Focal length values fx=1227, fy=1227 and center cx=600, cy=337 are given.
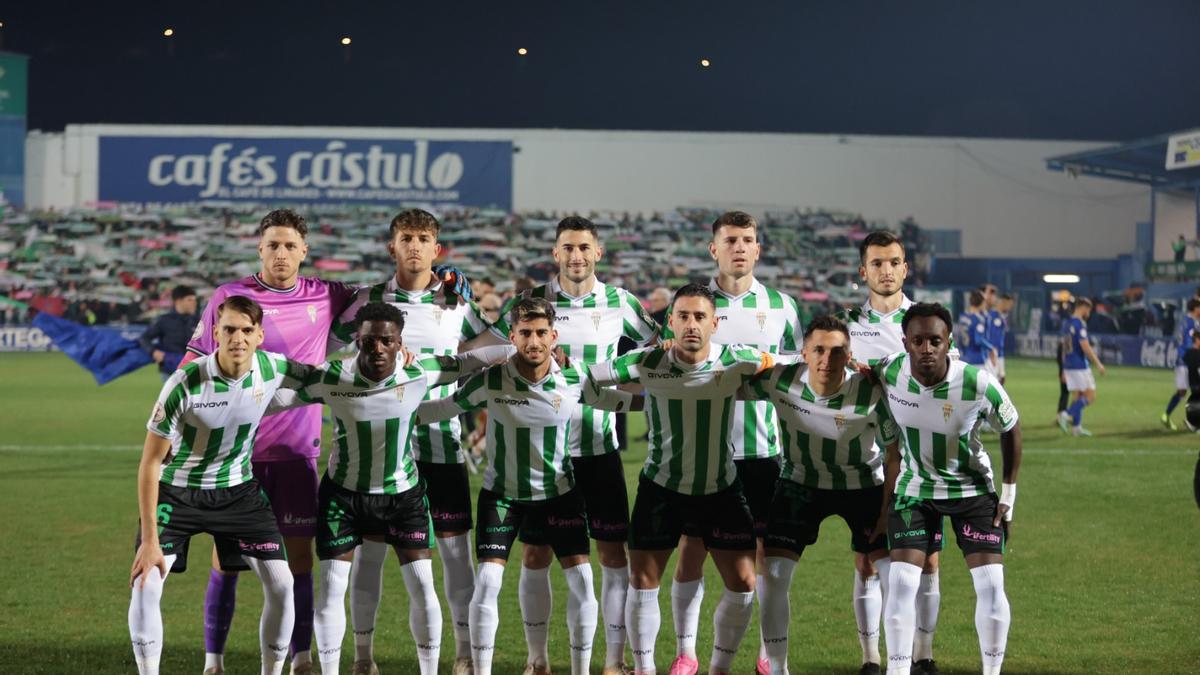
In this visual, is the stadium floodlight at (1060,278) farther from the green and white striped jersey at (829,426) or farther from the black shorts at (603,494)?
the black shorts at (603,494)

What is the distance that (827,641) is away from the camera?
6324mm

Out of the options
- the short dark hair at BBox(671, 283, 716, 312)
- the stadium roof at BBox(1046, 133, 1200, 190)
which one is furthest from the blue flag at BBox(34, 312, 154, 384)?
the stadium roof at BBox(1046, 133, 1200, 190)

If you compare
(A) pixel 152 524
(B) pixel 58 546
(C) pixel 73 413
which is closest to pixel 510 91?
(C) pixel 73 413

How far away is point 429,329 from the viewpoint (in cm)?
590

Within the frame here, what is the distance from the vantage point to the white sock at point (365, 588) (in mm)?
5312

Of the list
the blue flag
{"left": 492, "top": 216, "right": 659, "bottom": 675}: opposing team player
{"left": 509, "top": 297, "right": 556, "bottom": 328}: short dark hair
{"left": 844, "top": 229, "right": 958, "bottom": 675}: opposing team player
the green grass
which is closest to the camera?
{"left": 509, "top": 297, "right": 556, "bottom": 328}: short dark hair

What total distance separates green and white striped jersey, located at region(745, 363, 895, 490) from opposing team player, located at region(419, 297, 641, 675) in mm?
777

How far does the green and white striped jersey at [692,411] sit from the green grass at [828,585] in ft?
3.52

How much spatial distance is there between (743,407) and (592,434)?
74 centimetres

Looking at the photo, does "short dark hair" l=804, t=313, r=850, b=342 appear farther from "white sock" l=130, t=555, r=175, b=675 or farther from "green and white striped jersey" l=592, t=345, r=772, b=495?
"white sock" l=130, t=555, r=175, b=675

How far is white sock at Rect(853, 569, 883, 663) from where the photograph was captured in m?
5.69

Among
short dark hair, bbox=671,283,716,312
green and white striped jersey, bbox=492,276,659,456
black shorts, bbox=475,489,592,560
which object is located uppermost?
short dark hair, bbox=671,283,716,312

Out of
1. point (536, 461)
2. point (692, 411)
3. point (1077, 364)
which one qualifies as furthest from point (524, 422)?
point (1077, 364)

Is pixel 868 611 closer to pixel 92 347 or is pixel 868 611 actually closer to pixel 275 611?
pixel 275 611
